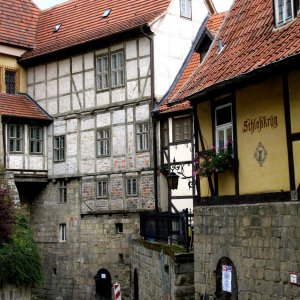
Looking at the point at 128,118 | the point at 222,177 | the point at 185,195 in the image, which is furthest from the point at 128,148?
the point at 222,177

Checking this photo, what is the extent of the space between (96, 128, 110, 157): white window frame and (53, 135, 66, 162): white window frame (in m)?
1.93

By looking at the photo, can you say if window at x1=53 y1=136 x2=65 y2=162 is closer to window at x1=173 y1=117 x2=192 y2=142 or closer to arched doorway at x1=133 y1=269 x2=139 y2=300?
window at x1=173 y1=117 x2=192 y2=142

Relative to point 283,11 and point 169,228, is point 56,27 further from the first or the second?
point 283,11

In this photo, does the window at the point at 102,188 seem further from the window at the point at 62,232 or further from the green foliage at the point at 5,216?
the green foliage at the point at 5,216

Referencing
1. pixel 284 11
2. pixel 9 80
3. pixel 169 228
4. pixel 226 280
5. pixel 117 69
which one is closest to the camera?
pixel 284 11

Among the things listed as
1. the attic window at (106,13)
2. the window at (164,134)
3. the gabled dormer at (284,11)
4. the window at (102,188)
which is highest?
the attic window at (106,13)

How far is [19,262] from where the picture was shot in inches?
886

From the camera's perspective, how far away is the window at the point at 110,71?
25.9m

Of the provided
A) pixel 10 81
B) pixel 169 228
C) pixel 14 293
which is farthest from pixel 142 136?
pixel 10 81

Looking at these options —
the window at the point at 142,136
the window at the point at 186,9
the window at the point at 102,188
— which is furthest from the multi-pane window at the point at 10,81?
the window at the point at 186,9

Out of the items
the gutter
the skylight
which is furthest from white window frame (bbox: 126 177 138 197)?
the gutter

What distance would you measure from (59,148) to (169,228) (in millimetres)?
10468

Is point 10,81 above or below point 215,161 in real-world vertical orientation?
above

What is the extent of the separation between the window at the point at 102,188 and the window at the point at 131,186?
47.6 inches
